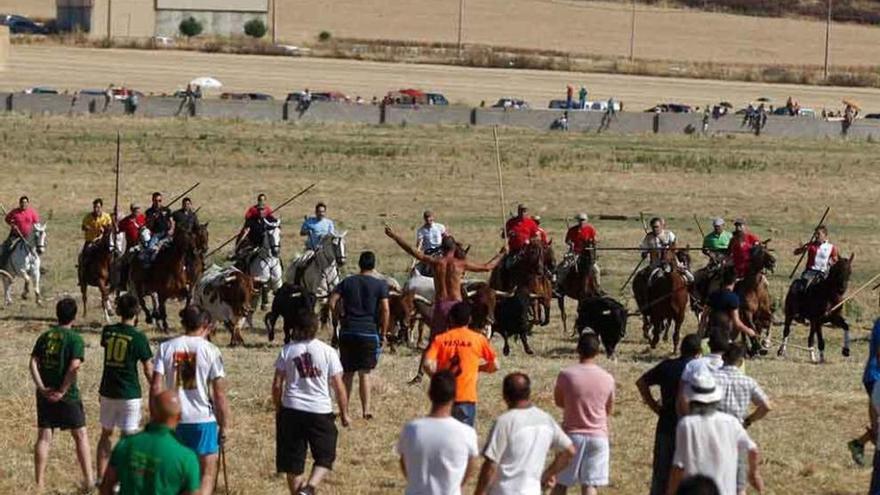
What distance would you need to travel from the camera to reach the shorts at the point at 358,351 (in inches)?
728

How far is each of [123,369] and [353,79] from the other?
270 feet

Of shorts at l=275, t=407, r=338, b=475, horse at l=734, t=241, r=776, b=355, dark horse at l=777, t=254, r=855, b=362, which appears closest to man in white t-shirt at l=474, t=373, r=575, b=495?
shorts at l=275, t=407, r=338, b=475

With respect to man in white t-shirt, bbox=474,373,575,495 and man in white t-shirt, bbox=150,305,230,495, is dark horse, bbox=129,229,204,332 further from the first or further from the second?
man in white t-shirt, bbox=474,373,575,495

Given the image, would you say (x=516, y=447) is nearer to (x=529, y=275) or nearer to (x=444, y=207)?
(x=529, y=275)

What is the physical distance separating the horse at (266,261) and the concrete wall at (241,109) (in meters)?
40.8

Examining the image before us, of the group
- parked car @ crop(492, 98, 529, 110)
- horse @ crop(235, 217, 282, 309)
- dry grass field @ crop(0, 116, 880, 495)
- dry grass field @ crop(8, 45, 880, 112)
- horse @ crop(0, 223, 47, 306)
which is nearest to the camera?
dry grass field @ crop(0, 116, 880, 495)

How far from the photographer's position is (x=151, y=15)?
4469 inches

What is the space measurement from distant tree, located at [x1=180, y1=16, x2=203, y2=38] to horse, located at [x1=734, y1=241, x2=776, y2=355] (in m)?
90.1

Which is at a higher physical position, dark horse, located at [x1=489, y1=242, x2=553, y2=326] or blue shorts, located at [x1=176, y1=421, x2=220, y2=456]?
blue shorts, located at [x1=176, y1=421, x2=220, y2=456]

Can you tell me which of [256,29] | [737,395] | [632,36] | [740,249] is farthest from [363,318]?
[632,36]

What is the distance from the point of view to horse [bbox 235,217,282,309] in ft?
96.4

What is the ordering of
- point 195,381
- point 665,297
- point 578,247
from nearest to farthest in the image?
1. point 195,381
2. point 665,297
3. point 578,247

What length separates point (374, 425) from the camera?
1889 centimetres

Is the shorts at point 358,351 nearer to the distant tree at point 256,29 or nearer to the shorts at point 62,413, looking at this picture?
the shorts at point 62,413
